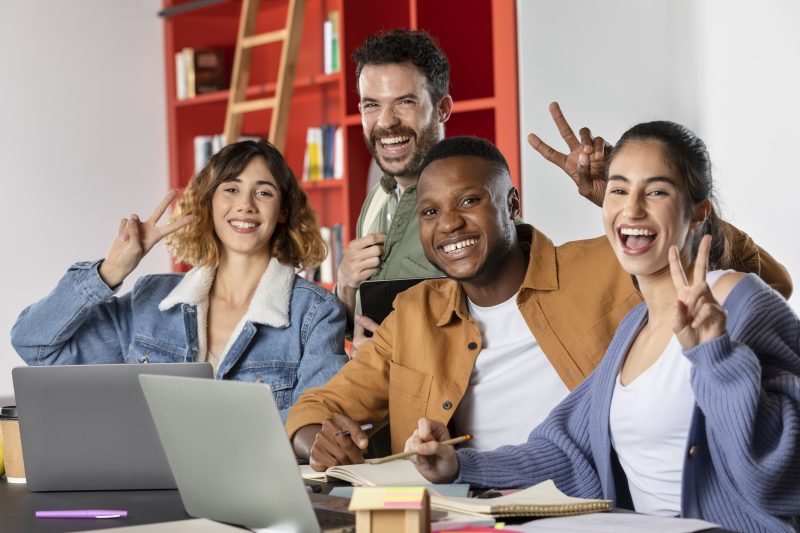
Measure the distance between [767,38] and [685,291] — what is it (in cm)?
169

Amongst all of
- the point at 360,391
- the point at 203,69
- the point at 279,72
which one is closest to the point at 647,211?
the point at 360,391

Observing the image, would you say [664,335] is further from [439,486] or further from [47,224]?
[47,224]

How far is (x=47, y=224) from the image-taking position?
5371 millimetres

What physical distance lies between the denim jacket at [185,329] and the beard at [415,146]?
0.46 m

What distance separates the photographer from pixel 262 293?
2.60 m

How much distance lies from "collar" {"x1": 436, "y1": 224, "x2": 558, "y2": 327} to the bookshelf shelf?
1.68m

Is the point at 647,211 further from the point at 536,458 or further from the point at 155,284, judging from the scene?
the point at 155,284

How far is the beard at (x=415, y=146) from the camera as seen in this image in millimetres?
2873

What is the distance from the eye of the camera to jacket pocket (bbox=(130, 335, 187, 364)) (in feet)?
8.39

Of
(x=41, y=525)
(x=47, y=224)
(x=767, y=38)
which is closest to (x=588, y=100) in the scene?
(x=767, y=38)

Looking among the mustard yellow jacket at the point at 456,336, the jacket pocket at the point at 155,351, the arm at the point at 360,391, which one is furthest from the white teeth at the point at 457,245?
the jacket pocket at the point at 155,351

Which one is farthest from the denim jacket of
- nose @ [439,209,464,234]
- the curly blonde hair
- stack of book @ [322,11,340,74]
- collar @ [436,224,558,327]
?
stack of book @ [322,11,340,74]

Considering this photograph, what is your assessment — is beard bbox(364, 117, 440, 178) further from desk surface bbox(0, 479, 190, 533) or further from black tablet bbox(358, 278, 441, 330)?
desk surface bbox(0, 479, 190, 533)

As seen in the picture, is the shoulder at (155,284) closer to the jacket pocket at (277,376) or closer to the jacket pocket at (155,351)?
the jacket pocket at (155,351)
